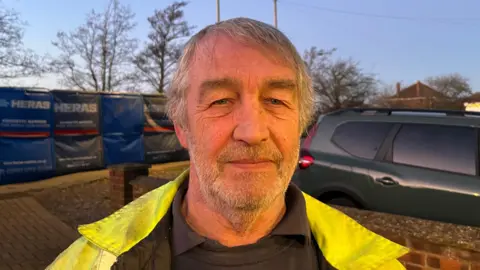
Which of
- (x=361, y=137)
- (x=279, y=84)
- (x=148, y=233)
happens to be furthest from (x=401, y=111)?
(x=148, y=233)

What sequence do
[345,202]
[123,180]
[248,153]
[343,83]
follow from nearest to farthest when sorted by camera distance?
[248,153], [345,202], [123,180], [343,83]

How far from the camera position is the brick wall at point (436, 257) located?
256 cm

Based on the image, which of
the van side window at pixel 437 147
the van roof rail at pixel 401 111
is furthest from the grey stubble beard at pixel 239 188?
the van roof rail at pixel 401 111

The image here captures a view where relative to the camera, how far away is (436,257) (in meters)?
2.69

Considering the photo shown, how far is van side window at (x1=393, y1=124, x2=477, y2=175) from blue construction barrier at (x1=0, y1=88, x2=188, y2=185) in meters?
6.99

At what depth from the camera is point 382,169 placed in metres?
4.82

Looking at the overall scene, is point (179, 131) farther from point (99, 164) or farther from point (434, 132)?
point (99, 164)

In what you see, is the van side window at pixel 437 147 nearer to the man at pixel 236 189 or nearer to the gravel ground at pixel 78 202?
the man at pixel 236 189

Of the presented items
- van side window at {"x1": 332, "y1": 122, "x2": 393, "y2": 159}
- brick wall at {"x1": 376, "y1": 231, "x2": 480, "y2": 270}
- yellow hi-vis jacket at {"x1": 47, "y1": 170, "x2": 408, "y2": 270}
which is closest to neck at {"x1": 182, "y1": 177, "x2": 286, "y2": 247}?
yellow hi-vis jacket at {"x1": 47, "y1": 170, "x2": 408, "y2": 270}

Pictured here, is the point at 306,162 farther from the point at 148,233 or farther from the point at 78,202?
the point at 78,202

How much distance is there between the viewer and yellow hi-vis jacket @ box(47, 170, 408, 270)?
4.37ft

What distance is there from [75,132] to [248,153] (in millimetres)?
10738

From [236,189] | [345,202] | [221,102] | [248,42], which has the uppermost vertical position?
[248,42]

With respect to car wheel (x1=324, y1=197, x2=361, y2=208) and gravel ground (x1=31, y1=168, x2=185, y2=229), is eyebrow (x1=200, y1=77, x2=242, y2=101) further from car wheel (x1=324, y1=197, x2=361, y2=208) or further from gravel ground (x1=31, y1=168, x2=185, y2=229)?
gravel ground (x1=31, y1=168, x2=185, y2=229)
